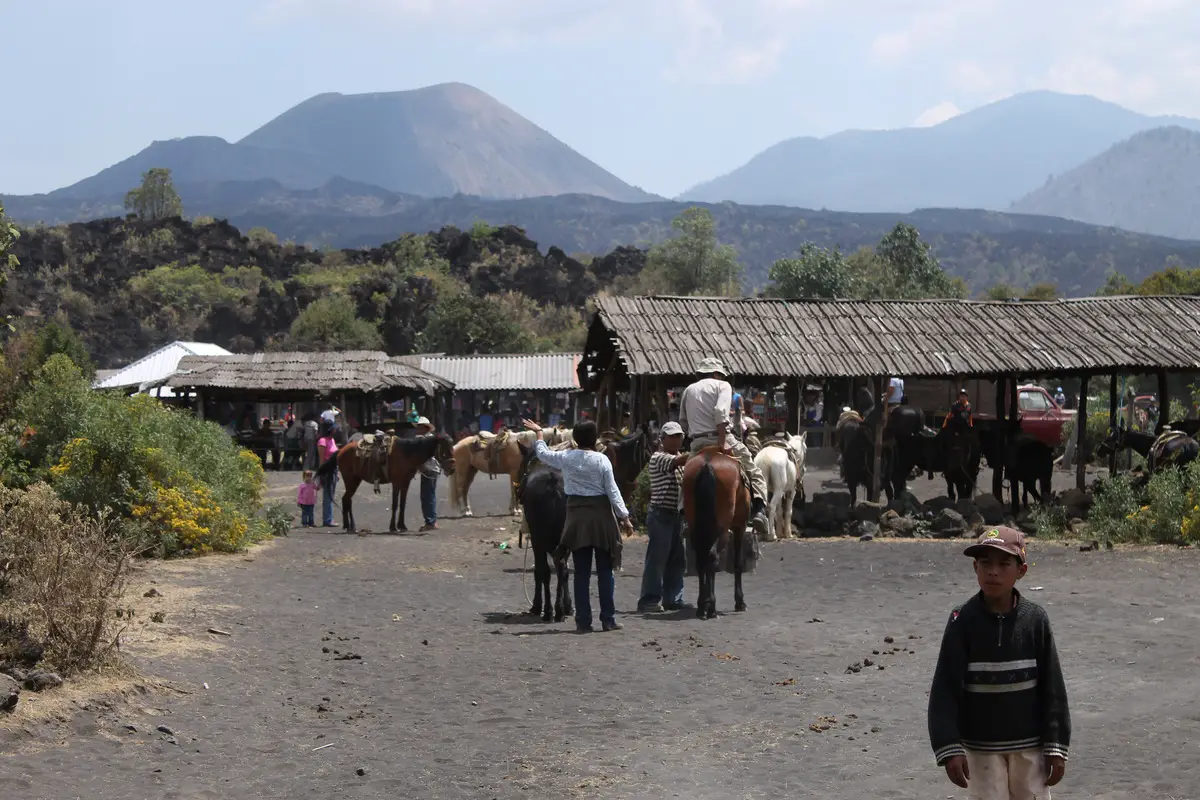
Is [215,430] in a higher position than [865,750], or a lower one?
higher

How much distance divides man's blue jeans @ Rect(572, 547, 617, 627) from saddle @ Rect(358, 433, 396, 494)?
9.21m

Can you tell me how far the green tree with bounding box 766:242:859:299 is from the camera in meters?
68.0

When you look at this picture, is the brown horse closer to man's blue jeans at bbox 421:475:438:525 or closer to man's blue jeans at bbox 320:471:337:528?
man's blue jeans at bbox 421:475:438:525

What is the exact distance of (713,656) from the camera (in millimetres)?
10188

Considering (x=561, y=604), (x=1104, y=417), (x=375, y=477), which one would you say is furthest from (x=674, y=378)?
(x=1104, y=417)

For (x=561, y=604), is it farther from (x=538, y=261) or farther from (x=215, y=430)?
(x=538, y=261)

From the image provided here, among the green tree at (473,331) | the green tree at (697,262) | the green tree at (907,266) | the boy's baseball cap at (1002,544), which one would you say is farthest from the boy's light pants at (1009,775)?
the green tree at (697,262)

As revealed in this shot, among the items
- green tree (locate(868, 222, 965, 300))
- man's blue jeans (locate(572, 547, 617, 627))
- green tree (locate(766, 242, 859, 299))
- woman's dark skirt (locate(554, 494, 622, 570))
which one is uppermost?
green tree (locate(868, 222, 965, 300))

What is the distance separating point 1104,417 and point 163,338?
70.2m

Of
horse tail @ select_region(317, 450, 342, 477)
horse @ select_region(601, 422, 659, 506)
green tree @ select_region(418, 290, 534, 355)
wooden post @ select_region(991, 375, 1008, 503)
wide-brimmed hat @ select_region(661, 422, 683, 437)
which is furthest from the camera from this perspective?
green tree @ select_region(418, 290, 534, 355)

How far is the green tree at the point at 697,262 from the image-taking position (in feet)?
315

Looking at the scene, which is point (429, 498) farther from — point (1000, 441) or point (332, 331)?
point (332, 331)

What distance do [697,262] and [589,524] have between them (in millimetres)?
86362

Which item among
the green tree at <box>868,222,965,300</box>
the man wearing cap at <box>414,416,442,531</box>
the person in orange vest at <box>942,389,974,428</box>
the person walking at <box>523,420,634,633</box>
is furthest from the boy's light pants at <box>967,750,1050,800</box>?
the green tree at <box>868,222,965,300</box>
